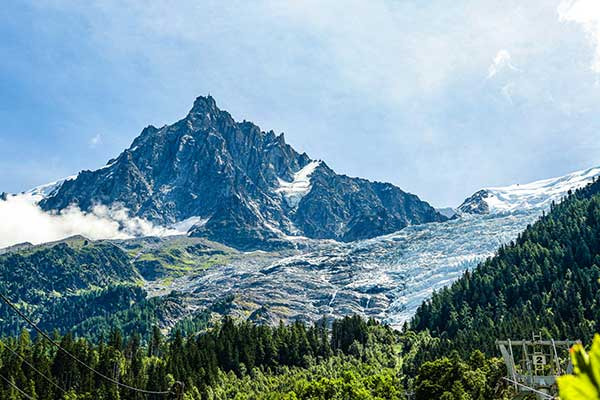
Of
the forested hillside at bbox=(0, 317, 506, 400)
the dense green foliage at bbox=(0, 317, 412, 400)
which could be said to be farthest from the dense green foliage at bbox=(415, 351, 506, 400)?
the dense green foliage at bbox=(0, 317, 412, 400)

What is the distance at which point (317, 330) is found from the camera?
18312 centimetres

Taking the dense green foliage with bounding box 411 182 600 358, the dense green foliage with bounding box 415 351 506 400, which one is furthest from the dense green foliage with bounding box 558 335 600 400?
the dense green foliage with bounding box 411 182 600 358

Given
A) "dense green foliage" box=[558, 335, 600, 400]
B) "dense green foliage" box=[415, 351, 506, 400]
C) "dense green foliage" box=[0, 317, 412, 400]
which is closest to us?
"dense green foliage" box=[558, 335, 600, 400]

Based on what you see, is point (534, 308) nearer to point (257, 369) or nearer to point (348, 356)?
point (348, 356)

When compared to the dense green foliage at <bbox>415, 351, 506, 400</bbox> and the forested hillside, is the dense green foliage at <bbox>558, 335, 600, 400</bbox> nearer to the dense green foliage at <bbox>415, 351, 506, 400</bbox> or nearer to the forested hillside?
the dense green foliage at <bbox>415, 351, 506, 400</bbox>

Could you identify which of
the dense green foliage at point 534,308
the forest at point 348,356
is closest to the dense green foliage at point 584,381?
the forest at point 348,356

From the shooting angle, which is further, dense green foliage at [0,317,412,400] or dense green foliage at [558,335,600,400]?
dense green foliage at [0,317,412,400]

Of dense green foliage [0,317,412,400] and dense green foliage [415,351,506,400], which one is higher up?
dense green foliage [0,317,412,400]

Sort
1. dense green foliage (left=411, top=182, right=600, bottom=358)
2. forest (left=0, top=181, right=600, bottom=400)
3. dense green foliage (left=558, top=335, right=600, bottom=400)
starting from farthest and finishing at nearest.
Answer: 1. dense green foliage (left=411, top=182, right=600, bottom=358)
2. forest (left=0, top=181, right=600, bottom=400)
3. dense green foliage (left=558, top=335, right=600, bottom=400)

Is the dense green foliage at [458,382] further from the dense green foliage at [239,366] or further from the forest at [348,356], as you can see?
the dense green foliage at [239,366]

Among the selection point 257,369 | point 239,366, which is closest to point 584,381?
point 257,369

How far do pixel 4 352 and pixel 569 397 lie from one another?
15775 centimetres

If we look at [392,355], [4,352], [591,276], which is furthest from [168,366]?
[591,276]

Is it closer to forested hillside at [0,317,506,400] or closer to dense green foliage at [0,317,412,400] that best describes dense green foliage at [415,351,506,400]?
forested hillside at [0,317,506,400]
